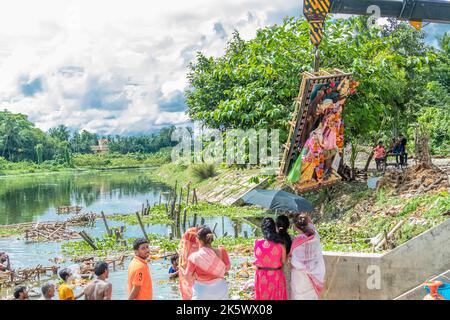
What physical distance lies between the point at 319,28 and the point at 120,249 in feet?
29.9

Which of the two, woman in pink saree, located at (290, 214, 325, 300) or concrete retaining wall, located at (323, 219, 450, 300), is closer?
woman in pink saree, located at (290, 214, 325, 300)

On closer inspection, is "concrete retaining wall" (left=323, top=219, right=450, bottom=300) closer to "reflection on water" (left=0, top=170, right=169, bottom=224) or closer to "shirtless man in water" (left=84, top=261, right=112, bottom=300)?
"shirtless man in water" (left=84, top=261, right=112, bottom=300)

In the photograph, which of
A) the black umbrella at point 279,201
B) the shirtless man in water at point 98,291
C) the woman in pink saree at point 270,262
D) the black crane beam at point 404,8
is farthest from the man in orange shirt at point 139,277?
the black crane beam at point 404,8

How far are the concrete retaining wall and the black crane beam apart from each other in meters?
5.84

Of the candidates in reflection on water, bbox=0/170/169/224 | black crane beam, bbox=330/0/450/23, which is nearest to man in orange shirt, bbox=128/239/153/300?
black crane beam, bbox=330/0/450/23

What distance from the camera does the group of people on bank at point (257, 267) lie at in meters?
5.14

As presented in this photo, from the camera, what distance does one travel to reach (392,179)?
13.9 m

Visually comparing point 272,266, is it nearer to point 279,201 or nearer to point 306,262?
point 306,262

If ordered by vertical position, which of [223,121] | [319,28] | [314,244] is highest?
[319,28]

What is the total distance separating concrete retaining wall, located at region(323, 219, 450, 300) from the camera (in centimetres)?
652

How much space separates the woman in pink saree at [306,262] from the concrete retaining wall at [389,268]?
1.03 metres

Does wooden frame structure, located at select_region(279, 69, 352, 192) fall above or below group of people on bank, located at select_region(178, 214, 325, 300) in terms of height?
above
